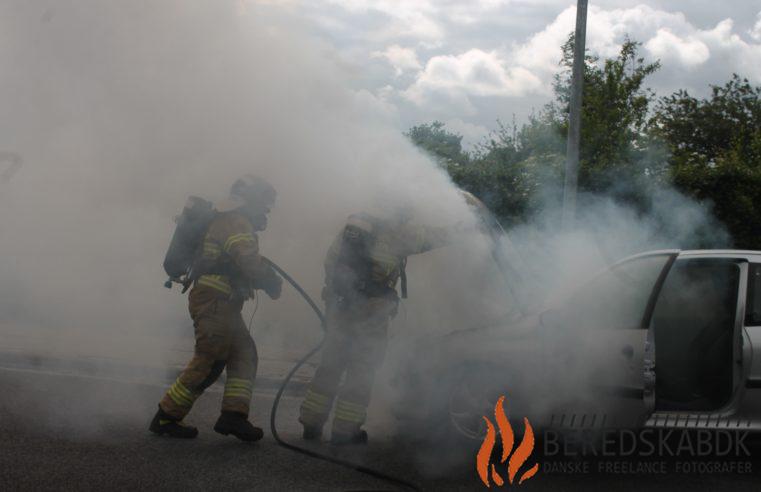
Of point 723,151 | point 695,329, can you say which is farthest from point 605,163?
point 723,151

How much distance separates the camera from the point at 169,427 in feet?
18.1

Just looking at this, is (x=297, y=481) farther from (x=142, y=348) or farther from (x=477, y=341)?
(x=142, y=348)

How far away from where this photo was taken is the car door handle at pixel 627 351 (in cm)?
495

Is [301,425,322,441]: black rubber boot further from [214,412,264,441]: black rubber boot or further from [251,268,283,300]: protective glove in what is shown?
[251,268,283,300]: protective glove

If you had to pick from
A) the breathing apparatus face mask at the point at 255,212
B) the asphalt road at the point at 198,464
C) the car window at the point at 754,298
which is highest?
the breathing apparatus face mask at the point at 255,212

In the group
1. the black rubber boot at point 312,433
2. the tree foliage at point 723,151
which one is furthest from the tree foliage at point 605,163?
the black rubber boot at point 312,433

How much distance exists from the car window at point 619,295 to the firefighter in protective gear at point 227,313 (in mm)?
2010

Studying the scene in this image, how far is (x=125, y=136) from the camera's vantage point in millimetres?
6895

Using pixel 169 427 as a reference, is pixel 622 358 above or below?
above

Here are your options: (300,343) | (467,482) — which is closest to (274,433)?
(467,482)

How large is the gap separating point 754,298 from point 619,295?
79cm

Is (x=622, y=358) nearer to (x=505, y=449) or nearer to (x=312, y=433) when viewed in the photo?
(x=505, y=449)

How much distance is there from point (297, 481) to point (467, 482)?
0.97 meters

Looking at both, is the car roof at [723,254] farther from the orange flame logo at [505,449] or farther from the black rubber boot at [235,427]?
the black rubber boot at [235,427]
